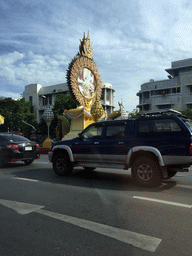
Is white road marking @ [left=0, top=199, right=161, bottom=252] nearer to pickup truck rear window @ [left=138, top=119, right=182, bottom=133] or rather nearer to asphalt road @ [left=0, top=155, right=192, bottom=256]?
asphalt road @ [left=0, top=155, right=192, bottom=256]

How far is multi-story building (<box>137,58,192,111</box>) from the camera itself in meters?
53.6

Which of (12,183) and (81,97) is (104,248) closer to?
(12,183)

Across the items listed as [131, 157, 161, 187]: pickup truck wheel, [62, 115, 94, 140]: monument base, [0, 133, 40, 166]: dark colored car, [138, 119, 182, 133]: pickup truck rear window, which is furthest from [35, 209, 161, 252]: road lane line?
[62, 115, 94, 140]: monument base

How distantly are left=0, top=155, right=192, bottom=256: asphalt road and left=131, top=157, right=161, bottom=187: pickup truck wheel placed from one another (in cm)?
22

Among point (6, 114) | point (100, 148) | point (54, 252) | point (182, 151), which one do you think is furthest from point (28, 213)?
point (6, 114)

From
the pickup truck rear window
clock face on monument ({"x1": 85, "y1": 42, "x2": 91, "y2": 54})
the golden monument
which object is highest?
clock face on monument ({"x1": 85, "y1": 42, "x2": 91, "y2": 54})

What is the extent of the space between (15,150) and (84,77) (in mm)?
15406

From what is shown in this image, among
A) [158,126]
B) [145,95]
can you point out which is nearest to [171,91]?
[145,95]

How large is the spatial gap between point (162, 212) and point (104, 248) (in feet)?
5.27

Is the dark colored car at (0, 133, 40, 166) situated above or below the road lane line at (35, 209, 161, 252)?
above

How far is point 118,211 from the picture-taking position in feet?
13.3

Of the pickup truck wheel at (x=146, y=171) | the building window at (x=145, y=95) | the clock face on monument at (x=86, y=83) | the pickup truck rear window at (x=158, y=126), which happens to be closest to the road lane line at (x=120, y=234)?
the pickup truck wheel at (x=146, y=171)

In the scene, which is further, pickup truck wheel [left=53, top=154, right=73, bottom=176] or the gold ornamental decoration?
the gold ornamental decoration

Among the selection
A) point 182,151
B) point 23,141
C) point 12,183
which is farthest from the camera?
point 23,141
